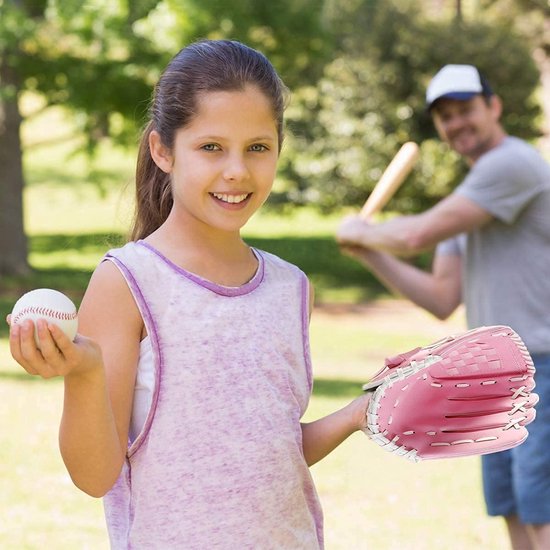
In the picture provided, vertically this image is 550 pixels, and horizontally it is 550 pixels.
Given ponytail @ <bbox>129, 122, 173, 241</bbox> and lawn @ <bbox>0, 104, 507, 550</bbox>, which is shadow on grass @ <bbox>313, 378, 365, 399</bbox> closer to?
lawn @ <bbox>0, 104, 507, 550</bbox>

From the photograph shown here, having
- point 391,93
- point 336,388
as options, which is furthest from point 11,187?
point 336,388

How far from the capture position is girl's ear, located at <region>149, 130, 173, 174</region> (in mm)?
2025

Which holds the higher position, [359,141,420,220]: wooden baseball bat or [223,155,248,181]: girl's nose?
[223,155,248,181]: girl's nose

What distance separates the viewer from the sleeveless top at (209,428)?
186 centimetres

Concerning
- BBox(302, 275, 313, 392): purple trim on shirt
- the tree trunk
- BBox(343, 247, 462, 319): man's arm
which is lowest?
the tree trunk

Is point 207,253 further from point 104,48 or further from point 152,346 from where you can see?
point 104,48

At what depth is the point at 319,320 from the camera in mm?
13883

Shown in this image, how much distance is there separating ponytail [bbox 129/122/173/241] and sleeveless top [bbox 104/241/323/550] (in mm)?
218

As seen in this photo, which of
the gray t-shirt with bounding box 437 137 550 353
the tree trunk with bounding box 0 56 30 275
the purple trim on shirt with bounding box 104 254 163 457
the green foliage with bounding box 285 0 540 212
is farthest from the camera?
the green foliage with bounding box 285 0 540 212

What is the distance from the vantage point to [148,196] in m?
2.21

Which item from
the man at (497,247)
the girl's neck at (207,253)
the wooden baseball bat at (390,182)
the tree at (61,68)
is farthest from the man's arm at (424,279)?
the tree at (61,68)

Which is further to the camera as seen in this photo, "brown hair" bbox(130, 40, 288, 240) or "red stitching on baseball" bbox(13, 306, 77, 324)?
"brown hair" bbox(130, 40, 288, 240)

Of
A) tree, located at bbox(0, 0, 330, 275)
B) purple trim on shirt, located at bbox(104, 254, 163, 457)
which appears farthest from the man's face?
tree, located at bbox(0, 0, 330, 275)

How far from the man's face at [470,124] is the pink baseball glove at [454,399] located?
1902 mm
